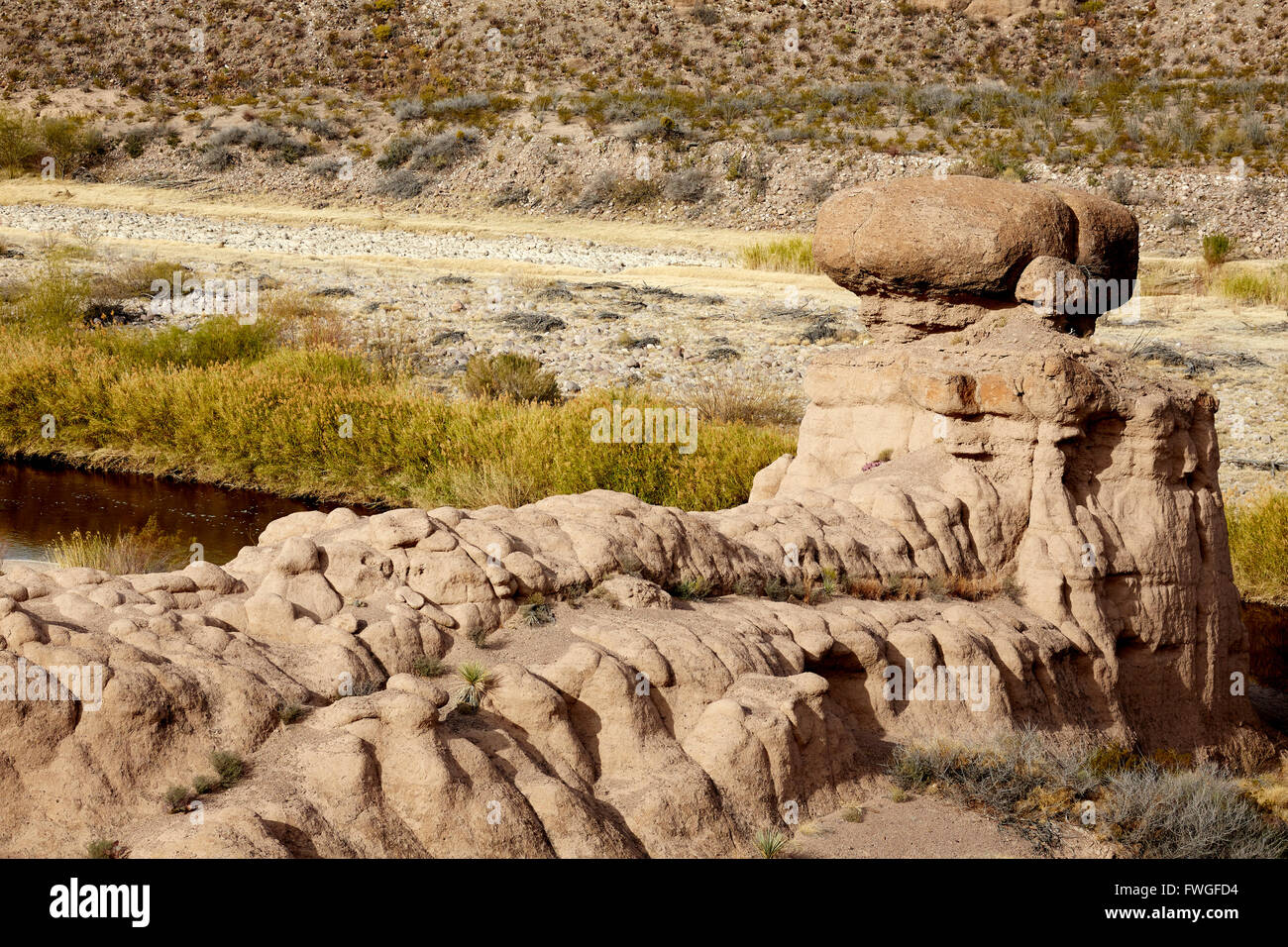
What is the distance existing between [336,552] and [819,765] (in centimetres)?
256

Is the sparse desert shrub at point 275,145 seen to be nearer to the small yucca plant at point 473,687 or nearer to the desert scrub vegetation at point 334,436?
the desert scrub vegetation at point 334,436

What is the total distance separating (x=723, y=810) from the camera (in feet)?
17.9

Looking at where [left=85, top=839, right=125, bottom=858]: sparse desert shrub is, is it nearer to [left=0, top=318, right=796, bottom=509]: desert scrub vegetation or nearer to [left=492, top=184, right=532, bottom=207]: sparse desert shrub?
[left=0, top=318, right=796, bottom=509]: desert scrub vegetation

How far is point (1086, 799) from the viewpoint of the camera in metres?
6.26

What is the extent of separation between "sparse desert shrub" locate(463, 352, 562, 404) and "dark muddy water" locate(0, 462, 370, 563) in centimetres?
362

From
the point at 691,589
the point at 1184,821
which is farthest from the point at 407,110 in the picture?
the point at 1184,821

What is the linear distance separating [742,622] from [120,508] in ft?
36.2

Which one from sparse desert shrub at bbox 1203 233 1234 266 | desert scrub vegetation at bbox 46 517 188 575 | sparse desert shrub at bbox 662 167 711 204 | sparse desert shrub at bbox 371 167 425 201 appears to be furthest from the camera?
sparse desert shrub at bbox 371 167 425 201

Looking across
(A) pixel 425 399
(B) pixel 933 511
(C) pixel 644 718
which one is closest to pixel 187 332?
(A) pixel 425 399

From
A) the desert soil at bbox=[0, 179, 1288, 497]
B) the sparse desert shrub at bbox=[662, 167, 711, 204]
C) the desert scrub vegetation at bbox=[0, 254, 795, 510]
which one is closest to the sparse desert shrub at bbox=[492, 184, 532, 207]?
the desert soil at bbox=[0, 179, 1288, 497]

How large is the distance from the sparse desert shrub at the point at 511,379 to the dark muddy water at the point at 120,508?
3.62 metres

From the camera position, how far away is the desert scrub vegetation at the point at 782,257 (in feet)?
96.0

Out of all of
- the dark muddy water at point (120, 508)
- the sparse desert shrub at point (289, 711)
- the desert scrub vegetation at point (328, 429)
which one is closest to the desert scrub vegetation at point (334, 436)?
the desert scrub vegetation at point (328, 429)

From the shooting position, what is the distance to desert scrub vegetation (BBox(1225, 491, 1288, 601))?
43.4 feet
